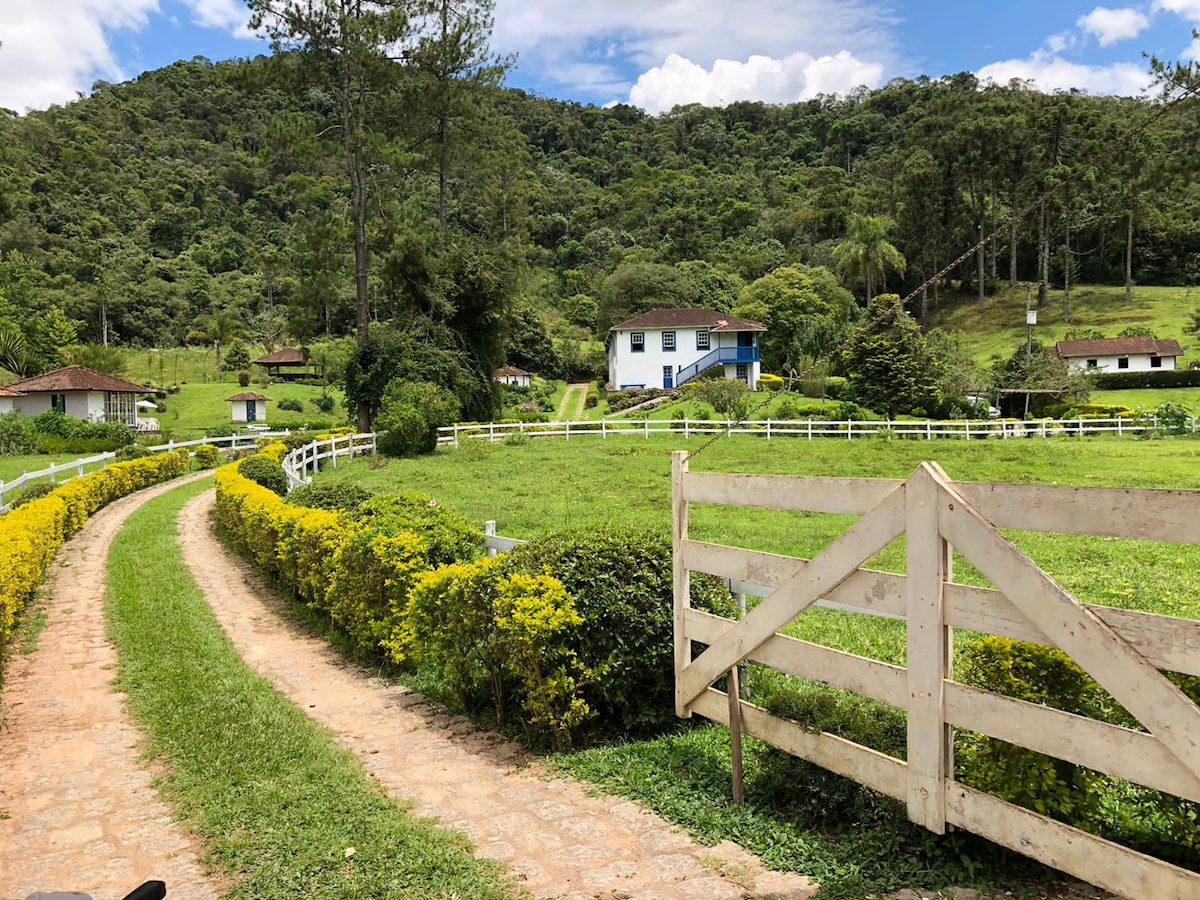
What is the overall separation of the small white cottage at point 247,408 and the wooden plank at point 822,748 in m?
45.8

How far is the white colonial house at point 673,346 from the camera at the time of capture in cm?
5144

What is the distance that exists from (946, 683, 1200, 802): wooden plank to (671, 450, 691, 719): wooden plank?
1718 millimetres

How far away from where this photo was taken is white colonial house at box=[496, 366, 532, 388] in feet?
186

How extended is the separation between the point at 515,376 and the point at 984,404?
31.1 m

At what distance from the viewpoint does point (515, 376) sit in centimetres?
5819

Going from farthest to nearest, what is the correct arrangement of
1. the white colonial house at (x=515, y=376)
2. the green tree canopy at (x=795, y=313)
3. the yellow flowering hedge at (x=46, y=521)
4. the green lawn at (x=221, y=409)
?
the white colonial house at (x=515, y=376)
the green tree canopy at (x=795, y=313)
the green lawn at (x=221, y=409)
the yellow flowering hedge at (x=46, y=521)

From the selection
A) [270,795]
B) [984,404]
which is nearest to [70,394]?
[270,795]

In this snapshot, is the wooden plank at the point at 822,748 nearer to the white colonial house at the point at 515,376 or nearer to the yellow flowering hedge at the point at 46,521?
the yellow flowering hedge at the point at 46,521

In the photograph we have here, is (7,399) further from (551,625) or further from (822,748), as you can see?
(822,748)

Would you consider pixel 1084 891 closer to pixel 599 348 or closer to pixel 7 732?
pixel 7 732

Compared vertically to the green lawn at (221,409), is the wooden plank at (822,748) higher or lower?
lower

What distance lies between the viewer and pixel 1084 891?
3.07 meters

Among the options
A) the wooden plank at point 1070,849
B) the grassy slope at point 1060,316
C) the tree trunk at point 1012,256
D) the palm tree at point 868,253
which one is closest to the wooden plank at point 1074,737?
the wooden plank at point 1070,849

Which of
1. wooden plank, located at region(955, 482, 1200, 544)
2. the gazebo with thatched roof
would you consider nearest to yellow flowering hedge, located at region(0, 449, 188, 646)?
wooden plank, located at region(955, 482, 1200, 544)
